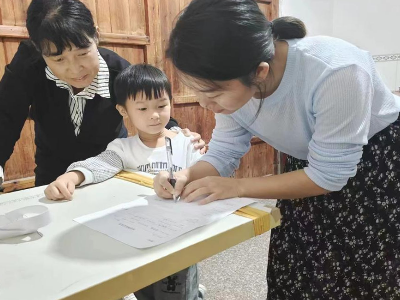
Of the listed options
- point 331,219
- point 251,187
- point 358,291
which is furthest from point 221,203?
point 358,291

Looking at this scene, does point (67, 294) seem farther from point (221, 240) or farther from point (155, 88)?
point (155, 88)

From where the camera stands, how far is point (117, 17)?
2076mm

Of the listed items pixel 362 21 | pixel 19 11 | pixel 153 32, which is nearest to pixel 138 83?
pixel 19 11

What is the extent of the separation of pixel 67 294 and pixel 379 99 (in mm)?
682

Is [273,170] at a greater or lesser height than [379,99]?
lesser

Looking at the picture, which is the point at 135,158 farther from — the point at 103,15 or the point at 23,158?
the point at 103,15

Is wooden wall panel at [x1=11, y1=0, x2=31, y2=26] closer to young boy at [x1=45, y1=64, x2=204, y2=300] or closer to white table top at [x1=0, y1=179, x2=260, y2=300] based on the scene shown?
young boy at [x1=45, y1=64, x2=204, y2=300]

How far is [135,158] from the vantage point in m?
1.17

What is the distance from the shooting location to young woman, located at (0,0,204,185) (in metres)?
1.00

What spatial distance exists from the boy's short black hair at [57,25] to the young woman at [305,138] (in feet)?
1.47

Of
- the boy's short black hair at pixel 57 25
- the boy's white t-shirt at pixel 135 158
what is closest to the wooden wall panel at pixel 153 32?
the boy's white t-shirt at pixel 135 158

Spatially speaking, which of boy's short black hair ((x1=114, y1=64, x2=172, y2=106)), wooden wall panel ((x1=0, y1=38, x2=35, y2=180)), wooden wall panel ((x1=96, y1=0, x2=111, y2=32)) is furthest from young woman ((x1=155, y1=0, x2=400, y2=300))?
wooden wall panel ((x1=96, y1=0, x2=111, y2=32))

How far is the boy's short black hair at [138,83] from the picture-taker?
1206mm

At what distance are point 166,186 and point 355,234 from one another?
17.1 inches
